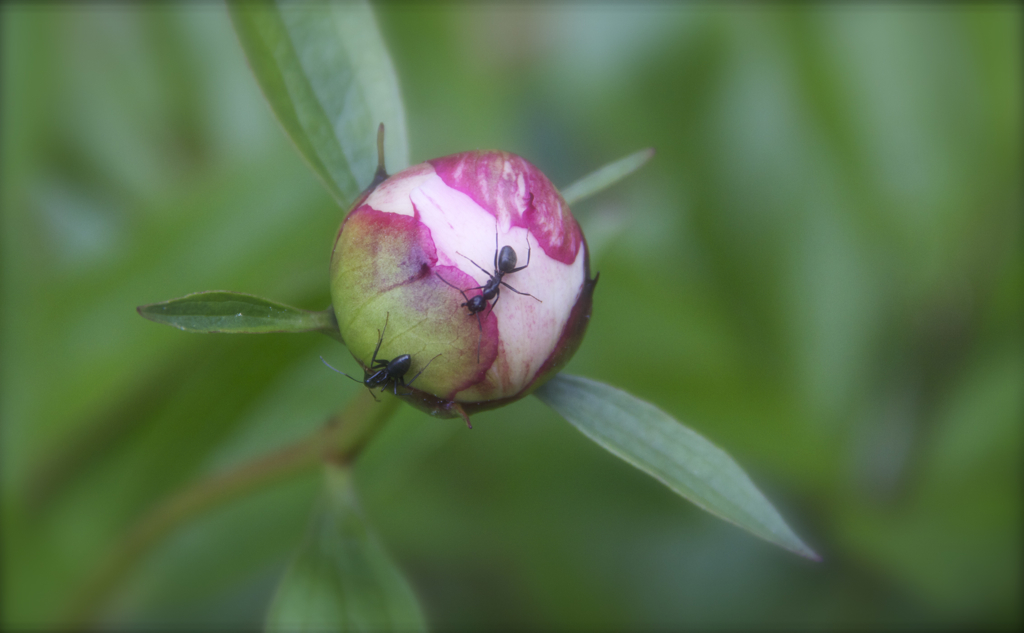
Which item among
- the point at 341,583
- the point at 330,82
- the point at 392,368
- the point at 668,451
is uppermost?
the point at 330,82

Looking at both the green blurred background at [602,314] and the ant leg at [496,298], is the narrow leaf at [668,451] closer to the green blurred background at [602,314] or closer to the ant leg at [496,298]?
the ant leg at [496,298]

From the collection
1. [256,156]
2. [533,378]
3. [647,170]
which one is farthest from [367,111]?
[647,170]

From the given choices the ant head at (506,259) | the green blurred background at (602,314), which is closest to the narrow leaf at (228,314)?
the ant head at (506,259)

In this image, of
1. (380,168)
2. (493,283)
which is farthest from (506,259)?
(380,168)

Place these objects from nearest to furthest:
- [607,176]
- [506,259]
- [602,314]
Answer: [506,259] → [607,176] → [602,314]

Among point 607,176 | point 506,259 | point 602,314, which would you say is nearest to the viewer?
point 506,259

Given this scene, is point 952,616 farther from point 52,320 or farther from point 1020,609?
point 52,320

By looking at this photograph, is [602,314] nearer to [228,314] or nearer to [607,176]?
[607,176]

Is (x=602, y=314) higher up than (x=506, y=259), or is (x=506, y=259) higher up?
(x=506, y=259)
